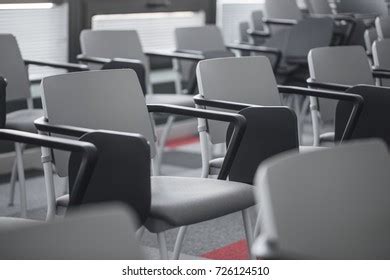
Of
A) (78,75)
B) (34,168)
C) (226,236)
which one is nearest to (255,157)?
(78,75)

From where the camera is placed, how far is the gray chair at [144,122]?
7.28 ft

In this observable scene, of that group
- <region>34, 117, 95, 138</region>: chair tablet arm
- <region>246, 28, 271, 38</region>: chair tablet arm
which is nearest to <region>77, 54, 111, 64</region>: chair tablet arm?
<region>34, 117, 95, 138</region>: chair tablet arm

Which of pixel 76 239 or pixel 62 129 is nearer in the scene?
pixel 76 239

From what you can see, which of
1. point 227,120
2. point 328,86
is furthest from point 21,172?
point 328,86

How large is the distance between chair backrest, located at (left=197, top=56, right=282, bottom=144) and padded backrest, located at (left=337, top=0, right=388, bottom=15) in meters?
2.99

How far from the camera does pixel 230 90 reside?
9.63 feet

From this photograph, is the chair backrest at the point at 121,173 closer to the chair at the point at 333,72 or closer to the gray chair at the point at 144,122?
the gray chair at the point at 144,122

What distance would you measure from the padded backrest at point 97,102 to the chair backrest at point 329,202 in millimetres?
1229

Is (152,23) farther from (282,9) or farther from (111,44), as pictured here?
(111,44)

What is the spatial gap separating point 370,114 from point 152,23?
264cm

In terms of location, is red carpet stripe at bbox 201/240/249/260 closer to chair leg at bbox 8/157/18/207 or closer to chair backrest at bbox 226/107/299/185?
chair backrest at bbox 226/107/299/185

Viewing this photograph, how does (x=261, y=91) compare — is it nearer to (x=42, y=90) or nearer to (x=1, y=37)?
(x=42, y=90)

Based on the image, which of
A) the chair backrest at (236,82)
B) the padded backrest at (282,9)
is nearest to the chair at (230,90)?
the chair backrest at (236,82)
